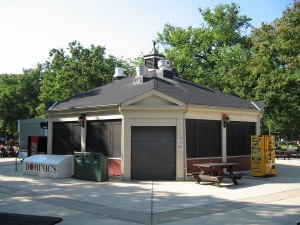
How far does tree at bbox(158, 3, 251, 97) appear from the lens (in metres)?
38.0

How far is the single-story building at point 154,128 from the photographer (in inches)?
643

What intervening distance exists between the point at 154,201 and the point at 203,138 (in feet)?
22.8

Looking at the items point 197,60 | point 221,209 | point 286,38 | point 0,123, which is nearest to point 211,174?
point 221,209

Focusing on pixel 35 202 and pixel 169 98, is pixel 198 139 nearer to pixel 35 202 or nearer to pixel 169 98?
pixel 169 98

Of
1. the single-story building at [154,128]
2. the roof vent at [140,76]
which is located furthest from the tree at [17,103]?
the roof vent at [140,76]

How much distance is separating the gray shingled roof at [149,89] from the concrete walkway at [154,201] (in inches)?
157

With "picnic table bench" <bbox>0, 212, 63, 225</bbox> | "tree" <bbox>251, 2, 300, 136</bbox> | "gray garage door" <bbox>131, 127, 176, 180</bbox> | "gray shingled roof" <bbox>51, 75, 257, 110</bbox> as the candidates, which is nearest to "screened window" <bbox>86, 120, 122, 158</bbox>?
"gray garage door" <bbox>131, 127, 176, 180</bbox>

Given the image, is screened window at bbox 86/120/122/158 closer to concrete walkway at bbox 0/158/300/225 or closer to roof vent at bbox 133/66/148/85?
concrete walkway at bbox 0/158/300/225

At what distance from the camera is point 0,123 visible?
180ft

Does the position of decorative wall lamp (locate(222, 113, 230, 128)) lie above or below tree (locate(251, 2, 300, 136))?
below

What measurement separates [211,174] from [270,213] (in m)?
5.89

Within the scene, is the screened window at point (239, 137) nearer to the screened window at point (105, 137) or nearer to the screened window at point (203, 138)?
the screened window at point (203, 138)

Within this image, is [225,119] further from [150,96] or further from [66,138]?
[66,138]

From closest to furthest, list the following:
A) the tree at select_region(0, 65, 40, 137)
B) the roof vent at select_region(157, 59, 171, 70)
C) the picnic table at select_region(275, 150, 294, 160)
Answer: the roof vent at select_region(157, 59, 171, 70)
the picnic table at select_region(275, 150, 294, 160)
the tree at select_region(0, 65, 40, 137)
